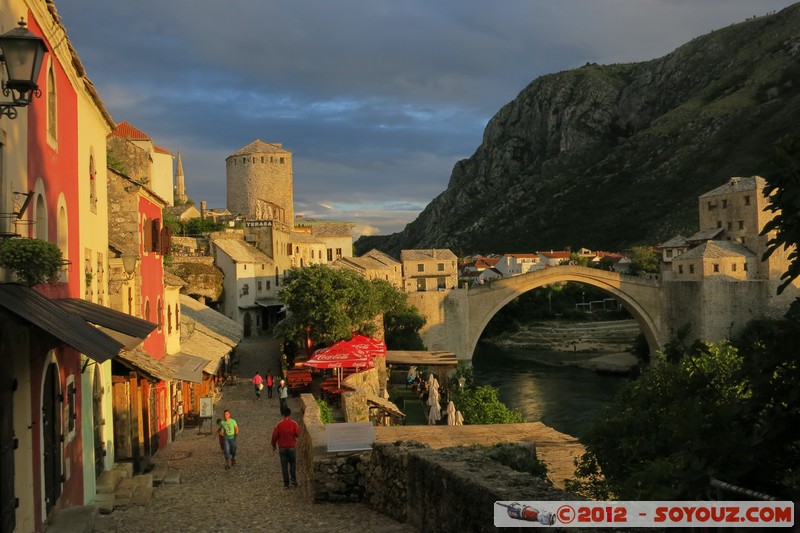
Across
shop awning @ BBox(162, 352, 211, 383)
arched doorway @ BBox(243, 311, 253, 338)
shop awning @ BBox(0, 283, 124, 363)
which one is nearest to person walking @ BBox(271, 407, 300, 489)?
shop awning @ BBox(162, 352, 211, 383)

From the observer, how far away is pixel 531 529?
4.28m

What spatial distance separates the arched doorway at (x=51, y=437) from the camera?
284 inches

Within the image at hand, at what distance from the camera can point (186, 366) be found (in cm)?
1559

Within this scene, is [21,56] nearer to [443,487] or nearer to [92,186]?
[443,487]

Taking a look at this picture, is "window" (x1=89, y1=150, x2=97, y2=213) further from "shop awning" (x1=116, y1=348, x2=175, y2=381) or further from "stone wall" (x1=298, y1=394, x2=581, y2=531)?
"stone wall" (x1=298, y1=394, x2=581, y2=531)

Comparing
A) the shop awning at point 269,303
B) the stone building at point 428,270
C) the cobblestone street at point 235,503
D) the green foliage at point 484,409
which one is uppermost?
the stone building at point 428,270

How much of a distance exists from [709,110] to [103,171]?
103805mm

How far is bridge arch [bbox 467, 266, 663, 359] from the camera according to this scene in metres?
47.6

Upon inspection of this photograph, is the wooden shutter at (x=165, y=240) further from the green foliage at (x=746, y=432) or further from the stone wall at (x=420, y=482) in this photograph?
the green foliage at (x=746, y=432)

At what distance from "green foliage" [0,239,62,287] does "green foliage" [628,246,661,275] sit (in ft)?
226

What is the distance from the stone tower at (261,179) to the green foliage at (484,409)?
41.6 m

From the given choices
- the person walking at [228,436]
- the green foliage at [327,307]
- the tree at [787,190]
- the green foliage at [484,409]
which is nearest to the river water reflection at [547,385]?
the green foliage at [484,409]

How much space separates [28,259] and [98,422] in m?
5.21

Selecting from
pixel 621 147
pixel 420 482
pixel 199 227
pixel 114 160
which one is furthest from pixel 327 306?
pixel 621 147
